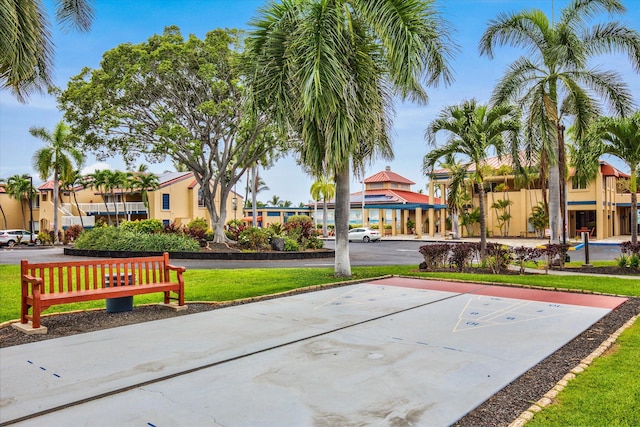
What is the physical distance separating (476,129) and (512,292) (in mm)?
6437

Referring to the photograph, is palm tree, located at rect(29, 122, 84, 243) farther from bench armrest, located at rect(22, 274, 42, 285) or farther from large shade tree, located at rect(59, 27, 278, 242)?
bench armrest, located at rect(22, 274, 42, 285)

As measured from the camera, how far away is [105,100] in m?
23.4

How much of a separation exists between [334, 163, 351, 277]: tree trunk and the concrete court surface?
410cm

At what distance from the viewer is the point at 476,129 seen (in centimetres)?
1509

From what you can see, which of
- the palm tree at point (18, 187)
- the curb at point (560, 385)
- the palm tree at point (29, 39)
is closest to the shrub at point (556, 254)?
the curb at point (560, 385)

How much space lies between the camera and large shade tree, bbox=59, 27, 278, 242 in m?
22.4

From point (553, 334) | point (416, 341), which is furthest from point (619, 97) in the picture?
point (416, 341)

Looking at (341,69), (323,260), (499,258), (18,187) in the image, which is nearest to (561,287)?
(499,258)

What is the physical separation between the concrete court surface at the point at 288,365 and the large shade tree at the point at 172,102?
15.5 metres

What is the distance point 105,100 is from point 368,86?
656 inches

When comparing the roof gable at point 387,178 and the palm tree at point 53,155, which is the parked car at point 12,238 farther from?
the roof gable at point 387,178

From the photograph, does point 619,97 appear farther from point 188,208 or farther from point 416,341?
point 188,208

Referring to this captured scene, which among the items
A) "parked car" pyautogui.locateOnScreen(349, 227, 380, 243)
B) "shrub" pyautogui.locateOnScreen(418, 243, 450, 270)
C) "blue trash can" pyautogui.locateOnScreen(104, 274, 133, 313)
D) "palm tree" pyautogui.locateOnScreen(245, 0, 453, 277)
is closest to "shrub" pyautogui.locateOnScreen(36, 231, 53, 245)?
"parked car" pyautogui.locateOnScreen(349, 227, 380, 243)

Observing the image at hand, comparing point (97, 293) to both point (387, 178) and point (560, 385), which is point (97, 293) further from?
point (387, 178)
